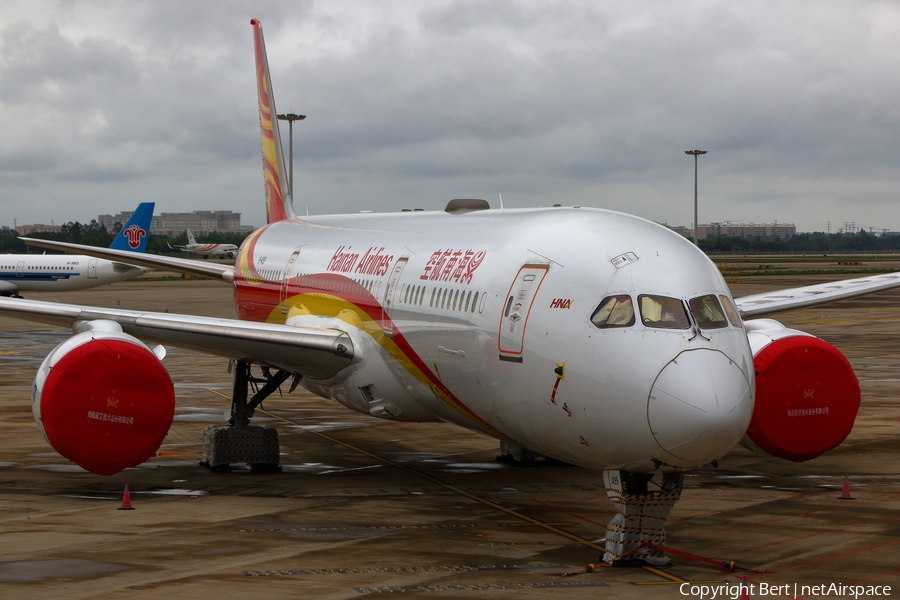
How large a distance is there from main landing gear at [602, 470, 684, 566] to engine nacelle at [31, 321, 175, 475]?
7.04 m

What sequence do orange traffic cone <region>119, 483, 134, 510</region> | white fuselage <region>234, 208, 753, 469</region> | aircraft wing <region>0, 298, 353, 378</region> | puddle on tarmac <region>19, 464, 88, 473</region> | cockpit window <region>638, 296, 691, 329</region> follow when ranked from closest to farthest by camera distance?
1. white fuselage <region>234, 208, 753, 469</region>
2. cockpit window <region>638, 296, 691, 329</region>
3. orange traffic cone <region>119, 483, 134, 510</region>
4. aircraft wing <region>0, 298, 353, 378</region>
5. puddle on tarmac <region>19, 464, 88, 473</region>

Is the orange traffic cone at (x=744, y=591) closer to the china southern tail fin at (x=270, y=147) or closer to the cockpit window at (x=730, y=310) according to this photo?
the cockpit window at (x=730, y=310)

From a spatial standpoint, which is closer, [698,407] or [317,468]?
[698,407]

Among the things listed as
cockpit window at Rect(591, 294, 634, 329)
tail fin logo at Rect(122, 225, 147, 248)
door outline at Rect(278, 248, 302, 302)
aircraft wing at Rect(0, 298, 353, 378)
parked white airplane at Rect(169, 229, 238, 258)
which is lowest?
aircraft wing at Rect(0, 298, 353, 378)

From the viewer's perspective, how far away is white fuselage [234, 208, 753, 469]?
12188 millimetres

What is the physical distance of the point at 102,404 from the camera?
16.8m

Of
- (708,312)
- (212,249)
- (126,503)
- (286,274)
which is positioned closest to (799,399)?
(708,312)

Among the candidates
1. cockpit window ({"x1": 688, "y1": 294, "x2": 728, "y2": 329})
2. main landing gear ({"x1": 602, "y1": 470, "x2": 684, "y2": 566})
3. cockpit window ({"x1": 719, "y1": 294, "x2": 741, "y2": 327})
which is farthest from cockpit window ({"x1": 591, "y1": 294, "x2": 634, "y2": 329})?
main landing gear ({"x1": 602, "y1": 470, "x2": 684, "y2": 566})

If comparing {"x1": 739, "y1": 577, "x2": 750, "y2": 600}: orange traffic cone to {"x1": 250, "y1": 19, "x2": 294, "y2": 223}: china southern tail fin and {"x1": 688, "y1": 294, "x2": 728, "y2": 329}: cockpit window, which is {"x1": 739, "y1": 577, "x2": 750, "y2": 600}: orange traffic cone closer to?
{"x1": 688, "y1": 294, "x2": 728, "y2": 329}: cockpit window

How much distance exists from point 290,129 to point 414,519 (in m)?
64.4

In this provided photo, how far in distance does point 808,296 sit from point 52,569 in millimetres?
16273

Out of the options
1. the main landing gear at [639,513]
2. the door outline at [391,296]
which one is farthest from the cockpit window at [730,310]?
the door outline at [391,296]

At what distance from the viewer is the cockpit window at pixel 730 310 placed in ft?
43.0

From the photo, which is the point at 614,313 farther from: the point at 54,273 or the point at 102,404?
the point at 54,273
